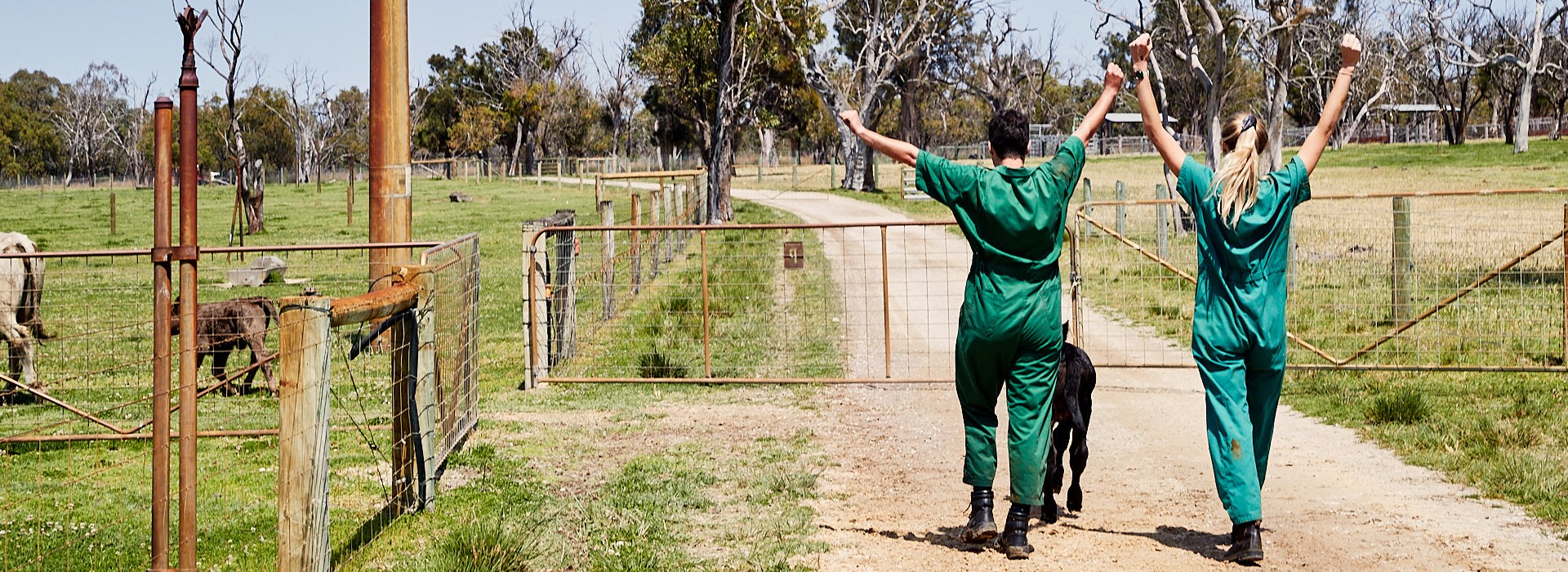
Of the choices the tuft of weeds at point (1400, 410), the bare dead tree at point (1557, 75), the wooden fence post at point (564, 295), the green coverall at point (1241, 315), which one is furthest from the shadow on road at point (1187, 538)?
the bare dead tree at point (1557, 75)

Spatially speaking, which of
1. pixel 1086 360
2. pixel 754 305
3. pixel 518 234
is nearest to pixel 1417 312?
pixel 754 305

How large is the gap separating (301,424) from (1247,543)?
3.79 m

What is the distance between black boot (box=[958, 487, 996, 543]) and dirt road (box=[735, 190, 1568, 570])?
0.35 ft

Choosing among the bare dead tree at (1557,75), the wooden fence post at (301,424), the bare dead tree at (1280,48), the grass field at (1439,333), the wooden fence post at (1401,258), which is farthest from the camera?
the bare dead tree at (1557,75)

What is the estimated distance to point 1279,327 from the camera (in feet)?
18.7

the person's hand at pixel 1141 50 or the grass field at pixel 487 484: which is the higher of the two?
the person's hand at pixel 1141 50

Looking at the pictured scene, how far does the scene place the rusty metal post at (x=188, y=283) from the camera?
4.26 metres

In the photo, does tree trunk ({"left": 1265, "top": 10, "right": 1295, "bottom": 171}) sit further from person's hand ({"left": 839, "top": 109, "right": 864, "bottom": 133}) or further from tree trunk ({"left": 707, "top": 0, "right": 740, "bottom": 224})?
person's hand ({"left": 839, "top": 109, "right": 864, "bottom": 133})

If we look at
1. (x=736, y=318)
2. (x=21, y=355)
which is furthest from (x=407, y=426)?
(x=736, y=318)

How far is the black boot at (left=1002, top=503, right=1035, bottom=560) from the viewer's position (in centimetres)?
595

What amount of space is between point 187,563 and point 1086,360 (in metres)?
4.04

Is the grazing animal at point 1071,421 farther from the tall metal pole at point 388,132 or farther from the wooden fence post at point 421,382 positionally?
the tall metal pole at point 388,132

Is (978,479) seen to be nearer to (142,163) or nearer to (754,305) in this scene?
(754,305)

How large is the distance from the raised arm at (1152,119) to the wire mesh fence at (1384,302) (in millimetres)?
5323
